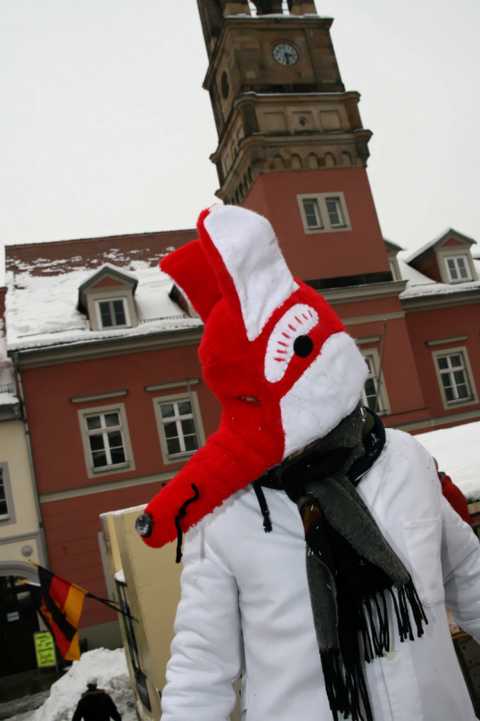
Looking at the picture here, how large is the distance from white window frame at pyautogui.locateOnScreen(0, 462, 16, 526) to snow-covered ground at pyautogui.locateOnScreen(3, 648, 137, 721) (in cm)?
397

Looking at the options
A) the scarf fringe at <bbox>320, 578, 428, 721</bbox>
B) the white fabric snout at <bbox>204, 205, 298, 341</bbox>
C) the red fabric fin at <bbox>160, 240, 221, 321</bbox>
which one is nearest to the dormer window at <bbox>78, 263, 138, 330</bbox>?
the red fabric fin at <bbox>160, 240, 221, 321</bbox>

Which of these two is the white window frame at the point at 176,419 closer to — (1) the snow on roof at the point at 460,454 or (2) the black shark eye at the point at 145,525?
(1) the snow on roof at the point at 460,454

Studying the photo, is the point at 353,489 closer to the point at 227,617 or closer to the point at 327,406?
the point at 327,406

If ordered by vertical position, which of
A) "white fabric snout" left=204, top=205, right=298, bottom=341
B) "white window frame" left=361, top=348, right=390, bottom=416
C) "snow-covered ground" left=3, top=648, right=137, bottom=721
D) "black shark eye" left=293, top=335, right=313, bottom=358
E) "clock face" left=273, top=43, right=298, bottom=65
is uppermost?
"clock face" left=273, top=43, right=298, bottom=65

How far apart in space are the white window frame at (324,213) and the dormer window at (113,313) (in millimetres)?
5333

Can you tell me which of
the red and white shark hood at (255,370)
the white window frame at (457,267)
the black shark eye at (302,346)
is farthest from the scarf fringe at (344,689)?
the white window frame at (457,267)

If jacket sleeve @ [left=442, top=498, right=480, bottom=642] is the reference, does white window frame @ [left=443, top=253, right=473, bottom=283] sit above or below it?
above

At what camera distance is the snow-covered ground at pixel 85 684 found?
955 centimetres

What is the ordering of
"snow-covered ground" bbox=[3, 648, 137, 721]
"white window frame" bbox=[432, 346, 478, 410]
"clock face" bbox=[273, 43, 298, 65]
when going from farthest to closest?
"white window frame" bbox=[432, 346, 478, 410] → "clock face" bbox=[273, 43, 298, 65] → "snow-covered ground" bbox=[3, 648, 137, 721]

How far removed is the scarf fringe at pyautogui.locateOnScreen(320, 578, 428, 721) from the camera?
54.0 inches

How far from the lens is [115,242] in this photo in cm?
2019

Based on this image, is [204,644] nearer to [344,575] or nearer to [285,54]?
[344,575]

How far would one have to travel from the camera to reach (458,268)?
1945 centimetres

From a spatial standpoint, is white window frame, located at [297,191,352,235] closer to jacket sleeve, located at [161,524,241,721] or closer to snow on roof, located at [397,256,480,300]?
snow on roof, located at [397,256,480,300]
